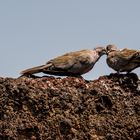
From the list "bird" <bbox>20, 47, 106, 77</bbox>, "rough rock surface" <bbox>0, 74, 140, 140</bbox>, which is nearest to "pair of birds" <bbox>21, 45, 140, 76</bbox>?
"bird" <bbox>20, 47, 106, 77</bbox>

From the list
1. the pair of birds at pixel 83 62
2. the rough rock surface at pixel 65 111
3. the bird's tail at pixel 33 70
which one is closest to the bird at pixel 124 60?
the pair of birds at pixel 83 62

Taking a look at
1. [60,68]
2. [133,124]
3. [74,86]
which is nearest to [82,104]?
[74,86]

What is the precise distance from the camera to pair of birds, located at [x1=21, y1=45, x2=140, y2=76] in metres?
9.99

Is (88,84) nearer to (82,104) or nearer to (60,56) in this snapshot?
(82,104)

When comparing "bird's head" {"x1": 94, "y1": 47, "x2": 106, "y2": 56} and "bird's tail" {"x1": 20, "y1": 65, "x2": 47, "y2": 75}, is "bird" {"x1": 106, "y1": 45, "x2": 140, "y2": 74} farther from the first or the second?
"bird's tail" {"x1": 20, "y1": 65, "x2": 47, "y2": 75}

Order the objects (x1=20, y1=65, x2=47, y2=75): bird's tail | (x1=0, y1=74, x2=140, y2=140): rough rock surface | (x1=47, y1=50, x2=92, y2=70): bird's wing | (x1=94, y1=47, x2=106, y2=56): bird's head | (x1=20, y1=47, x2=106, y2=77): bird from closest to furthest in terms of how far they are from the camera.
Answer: (x1=0, y1=74, x2=140, y2=140): rough rock surface → (x1=20, y1=65, x2=47, y2=75): bird's tail → (x1=20, y1=47, x2=106, y2=77): bird → (x1=47, y1=50, x2=92, y2=70): bird's wing → (x1=94, y1=47, x2=106, y2=56): bird's head

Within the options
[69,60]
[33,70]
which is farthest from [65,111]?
[69,60]

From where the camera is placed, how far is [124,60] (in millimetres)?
10508

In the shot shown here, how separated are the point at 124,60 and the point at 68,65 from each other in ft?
4.27

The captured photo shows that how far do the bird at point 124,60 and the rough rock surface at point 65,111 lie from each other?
2.26m

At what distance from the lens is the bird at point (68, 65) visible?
995 cm

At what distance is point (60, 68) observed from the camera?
32.9 feet

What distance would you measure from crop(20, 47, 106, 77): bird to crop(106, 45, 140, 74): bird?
430 mm

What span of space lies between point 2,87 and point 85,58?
10.0 feet
